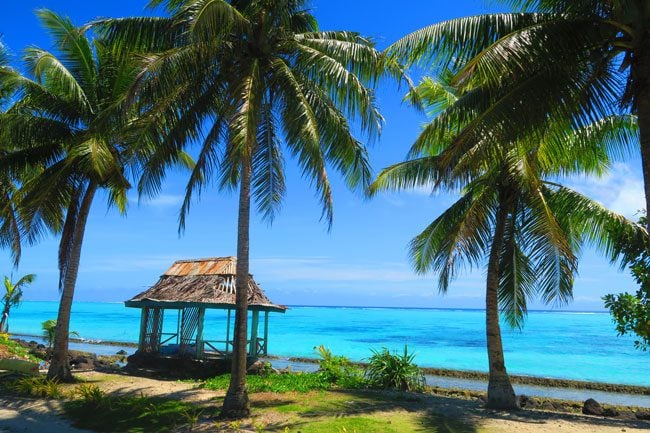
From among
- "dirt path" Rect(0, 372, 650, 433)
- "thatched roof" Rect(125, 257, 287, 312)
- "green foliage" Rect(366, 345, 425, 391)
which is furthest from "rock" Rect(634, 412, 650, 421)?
"thatched roof" Rect(125, 257, 287, 312)

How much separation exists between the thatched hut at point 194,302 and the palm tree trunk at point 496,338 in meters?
7.18

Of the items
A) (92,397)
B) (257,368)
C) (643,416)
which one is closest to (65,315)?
(92,397)

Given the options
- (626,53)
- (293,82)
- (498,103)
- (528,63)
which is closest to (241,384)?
(293,82)

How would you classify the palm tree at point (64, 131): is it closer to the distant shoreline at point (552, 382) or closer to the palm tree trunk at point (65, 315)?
the palm tree trunk at point (65, 315)

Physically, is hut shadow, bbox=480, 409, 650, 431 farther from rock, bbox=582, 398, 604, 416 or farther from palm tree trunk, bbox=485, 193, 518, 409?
rock, bbox=582, 398, 604, 416

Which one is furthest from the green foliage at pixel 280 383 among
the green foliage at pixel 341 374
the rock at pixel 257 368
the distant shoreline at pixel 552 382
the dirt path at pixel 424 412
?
the distant shoreline at pixel 552 382

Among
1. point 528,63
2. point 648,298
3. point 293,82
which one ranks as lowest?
point 648,298

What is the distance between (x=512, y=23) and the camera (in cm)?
865

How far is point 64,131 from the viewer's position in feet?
47.9

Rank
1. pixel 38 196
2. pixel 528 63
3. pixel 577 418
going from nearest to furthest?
pixel 528 63 < pixel 577 418 < pixel 38 196

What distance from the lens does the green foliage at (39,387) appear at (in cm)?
1314

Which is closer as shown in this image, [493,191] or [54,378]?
[493,191]

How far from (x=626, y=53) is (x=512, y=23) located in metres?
1.69

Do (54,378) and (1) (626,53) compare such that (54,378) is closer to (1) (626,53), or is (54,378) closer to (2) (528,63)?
(2) (528,63)
